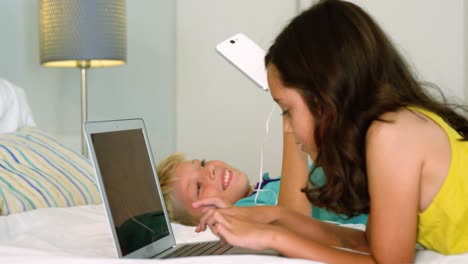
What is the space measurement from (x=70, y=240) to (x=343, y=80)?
661 mm

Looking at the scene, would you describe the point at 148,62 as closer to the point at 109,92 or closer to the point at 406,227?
the point at 109,92

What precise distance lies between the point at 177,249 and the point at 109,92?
84.4 inches

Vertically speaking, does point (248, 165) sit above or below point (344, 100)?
below

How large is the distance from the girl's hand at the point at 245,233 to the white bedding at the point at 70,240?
0.06 m

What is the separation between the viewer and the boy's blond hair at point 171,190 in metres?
1.97

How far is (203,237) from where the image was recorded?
152 cm

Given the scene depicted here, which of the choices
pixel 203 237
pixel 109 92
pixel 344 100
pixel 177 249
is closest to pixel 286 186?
pixel 203 237

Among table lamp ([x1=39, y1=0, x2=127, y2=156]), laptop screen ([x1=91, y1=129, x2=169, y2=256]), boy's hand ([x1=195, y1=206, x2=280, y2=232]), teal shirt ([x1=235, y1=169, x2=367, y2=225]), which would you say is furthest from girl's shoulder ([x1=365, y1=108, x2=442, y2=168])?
table lamp ([x1=39, y1=0, x2=127, y2=156])

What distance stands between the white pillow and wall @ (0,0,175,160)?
19.9 inches

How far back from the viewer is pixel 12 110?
2127 millimetres

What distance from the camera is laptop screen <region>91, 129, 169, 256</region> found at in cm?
111

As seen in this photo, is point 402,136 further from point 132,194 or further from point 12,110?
point 12,110

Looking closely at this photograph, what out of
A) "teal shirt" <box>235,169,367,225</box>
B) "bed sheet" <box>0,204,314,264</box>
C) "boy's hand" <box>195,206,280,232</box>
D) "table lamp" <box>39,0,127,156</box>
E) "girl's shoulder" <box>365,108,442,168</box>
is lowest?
"teal shirt" <box>235,169,367,225</box>

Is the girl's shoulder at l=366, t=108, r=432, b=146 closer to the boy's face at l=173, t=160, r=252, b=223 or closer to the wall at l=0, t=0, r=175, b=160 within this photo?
the boy's face at l=173, t=160, r=252, b=223
